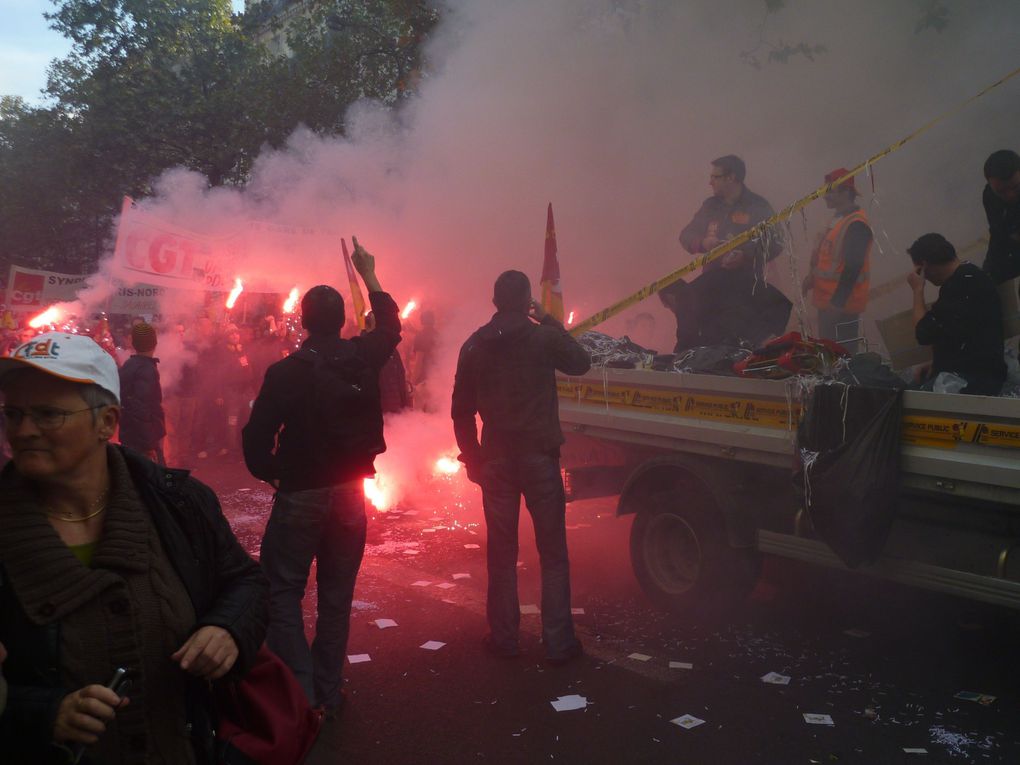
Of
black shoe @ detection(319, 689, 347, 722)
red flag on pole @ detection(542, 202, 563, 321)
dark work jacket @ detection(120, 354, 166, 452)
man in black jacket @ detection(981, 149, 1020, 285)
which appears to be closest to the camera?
black shoe @ detection(319, 689, 347, 722)

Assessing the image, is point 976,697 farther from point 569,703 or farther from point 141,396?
point 141,396

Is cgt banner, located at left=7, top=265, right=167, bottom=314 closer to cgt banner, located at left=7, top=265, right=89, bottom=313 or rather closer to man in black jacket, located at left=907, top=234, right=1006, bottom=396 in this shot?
cgt banner, located at left=7, top=265, right=89, bottom=313

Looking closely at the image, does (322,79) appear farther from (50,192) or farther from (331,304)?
(331,304)

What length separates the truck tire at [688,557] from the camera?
16.5 ft

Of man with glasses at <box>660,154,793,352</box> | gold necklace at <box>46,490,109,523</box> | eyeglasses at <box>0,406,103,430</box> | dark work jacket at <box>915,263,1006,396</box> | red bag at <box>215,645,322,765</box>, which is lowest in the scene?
red bag at <box>215,645,322,765</box>

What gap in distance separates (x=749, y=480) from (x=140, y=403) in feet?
16.7

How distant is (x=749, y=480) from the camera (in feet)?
16.4

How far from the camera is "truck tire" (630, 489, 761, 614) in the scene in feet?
16.5

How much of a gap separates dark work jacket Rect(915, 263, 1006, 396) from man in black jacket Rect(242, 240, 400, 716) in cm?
293

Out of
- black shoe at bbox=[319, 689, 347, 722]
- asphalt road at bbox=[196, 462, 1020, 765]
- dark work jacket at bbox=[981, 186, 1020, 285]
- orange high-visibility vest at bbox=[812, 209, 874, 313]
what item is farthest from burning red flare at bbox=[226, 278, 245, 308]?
dark work jacket at bbox=[981, 186, 1020, 285]

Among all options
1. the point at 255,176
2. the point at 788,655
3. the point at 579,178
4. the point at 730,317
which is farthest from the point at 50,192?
the point at 788,655

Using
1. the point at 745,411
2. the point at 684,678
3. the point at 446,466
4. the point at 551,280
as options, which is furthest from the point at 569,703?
the point at 446,466

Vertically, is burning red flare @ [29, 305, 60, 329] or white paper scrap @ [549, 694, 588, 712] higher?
burning red flare @ [29, 305, 60, 329]

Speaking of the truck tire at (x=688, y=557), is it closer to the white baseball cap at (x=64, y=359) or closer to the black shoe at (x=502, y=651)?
the black shoe at (x=502, y=651)
